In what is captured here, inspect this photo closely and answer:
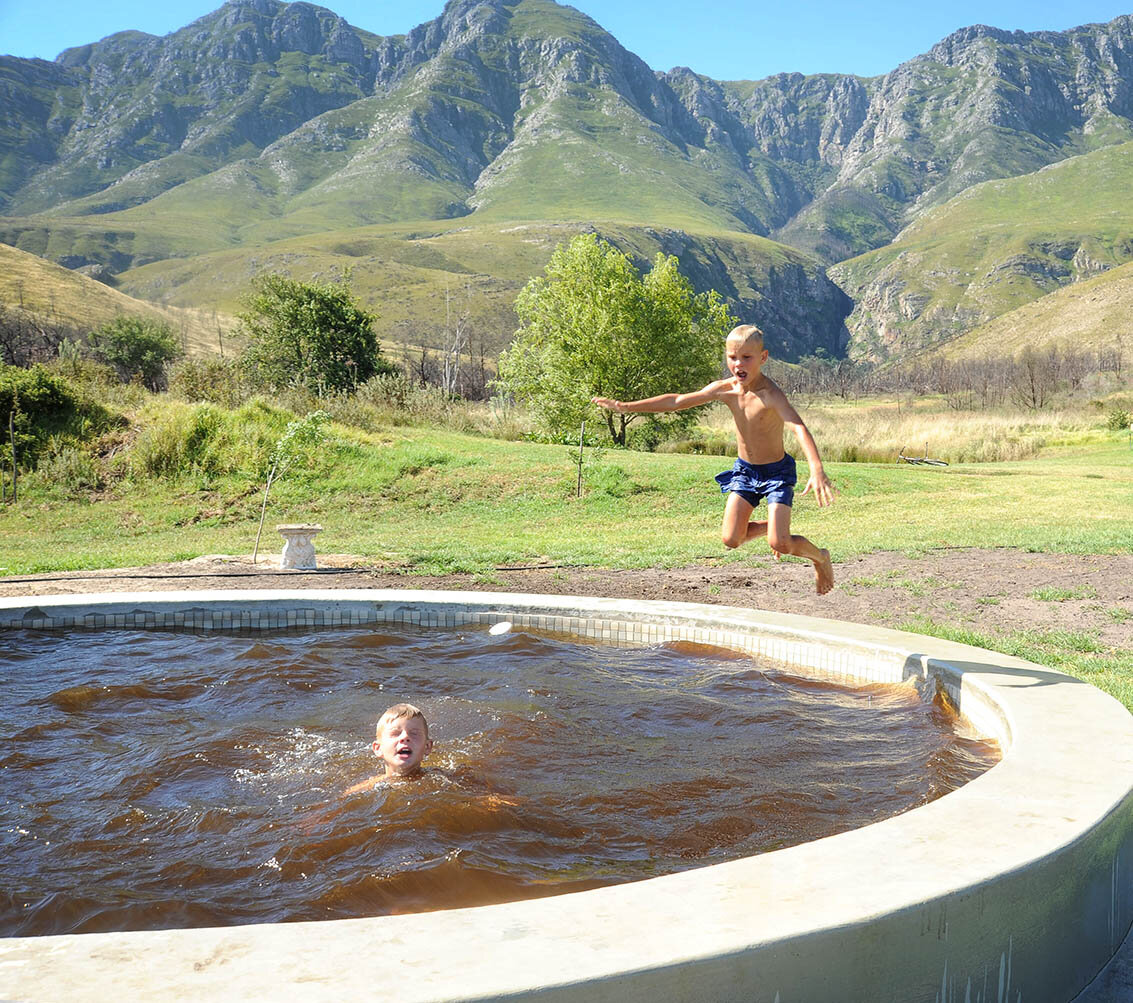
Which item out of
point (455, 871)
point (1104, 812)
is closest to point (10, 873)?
point (455, 871)

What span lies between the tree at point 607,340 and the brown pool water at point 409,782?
66.3 ft

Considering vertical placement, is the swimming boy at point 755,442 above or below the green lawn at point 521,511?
above

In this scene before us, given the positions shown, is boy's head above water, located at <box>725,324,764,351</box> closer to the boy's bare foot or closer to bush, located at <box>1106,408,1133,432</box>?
the boy's bare foot

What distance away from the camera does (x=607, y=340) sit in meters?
27.3

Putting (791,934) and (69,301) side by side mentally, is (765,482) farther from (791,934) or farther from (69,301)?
(69,301)

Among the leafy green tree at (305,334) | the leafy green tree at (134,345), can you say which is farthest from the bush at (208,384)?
the leafy green tree at (134,345)

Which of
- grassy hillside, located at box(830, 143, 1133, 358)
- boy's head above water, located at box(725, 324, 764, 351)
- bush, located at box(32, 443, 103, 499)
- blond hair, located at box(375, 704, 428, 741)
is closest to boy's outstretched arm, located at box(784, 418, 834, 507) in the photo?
boy's head above water, located at box(725, 324, 764, 351)

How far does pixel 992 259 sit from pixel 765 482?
→ 17264 centimetres

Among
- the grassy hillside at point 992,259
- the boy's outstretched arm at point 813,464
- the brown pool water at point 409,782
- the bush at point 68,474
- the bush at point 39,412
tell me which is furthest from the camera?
the grassy hillside at point 992,259

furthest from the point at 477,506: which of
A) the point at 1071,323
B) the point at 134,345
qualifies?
the point at 1071,323

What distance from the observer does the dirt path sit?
7.91 metres

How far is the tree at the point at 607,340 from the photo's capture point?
27266mm

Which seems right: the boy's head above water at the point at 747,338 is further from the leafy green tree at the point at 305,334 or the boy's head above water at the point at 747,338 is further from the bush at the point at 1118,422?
the bush at the point at 1118,422

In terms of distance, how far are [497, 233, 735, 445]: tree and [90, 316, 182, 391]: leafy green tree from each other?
16939mm
